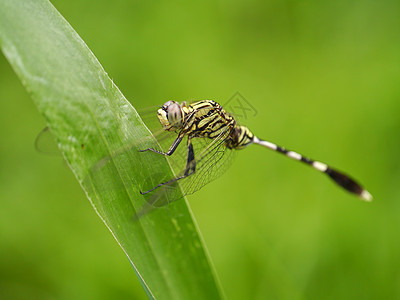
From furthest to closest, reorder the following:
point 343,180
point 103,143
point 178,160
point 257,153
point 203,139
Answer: point 257,153
point 343,180
point 203,139
point 178,160
point 103,143

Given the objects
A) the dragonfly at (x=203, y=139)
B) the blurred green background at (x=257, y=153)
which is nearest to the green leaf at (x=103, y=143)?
the dragonfly at (x=203, y=139)

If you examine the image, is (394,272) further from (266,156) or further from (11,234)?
(11,234)

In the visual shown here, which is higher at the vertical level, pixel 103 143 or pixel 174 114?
pixel 174 114

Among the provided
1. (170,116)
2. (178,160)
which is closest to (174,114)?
(170,116)

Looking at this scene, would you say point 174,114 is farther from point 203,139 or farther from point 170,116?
point 203,139

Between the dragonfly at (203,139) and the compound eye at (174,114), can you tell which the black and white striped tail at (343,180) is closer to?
the dragonfly at (203,139)

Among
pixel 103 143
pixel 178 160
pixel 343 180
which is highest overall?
pixel 343 180

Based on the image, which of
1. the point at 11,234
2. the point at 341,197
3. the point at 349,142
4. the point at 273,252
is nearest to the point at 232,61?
the point at 349,142

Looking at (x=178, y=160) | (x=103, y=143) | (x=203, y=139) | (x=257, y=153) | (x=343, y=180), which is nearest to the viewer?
(x=103, y=143)
